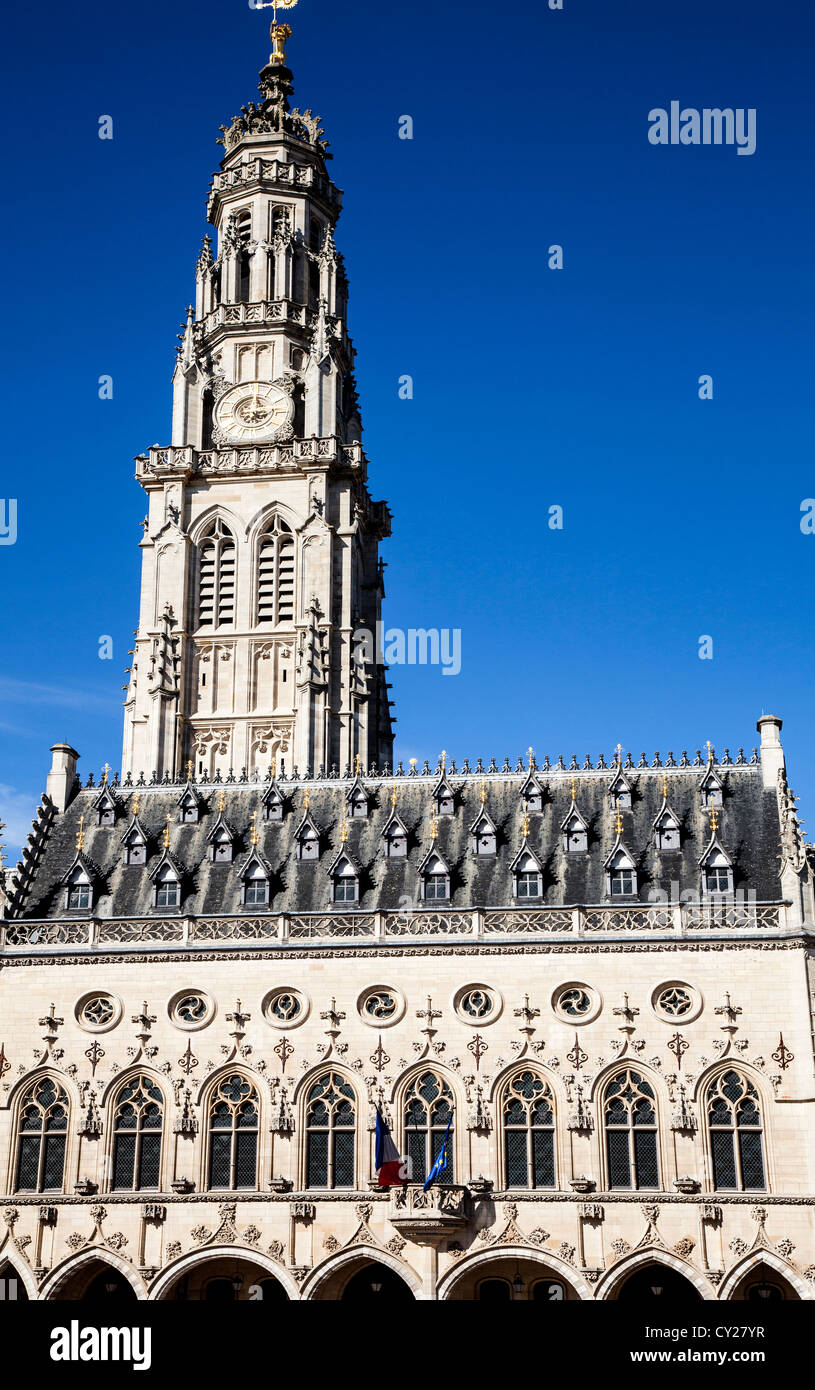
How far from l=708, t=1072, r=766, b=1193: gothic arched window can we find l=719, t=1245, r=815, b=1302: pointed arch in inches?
74.7

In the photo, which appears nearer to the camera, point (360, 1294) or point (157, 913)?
point (360, 1294)

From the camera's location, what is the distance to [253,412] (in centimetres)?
8469

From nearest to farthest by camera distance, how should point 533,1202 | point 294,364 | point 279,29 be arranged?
1. point 533,1202
2. point 294,364
3. point 279,29

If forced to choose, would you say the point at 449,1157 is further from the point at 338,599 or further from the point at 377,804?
the point at 338,599

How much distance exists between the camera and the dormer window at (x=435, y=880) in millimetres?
54031

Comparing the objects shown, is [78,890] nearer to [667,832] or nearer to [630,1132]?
[667,832]

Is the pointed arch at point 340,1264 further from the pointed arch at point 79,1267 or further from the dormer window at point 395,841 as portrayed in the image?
the dormer window at point 395,841

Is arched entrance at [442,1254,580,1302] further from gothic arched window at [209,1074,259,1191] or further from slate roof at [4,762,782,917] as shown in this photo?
slate roof at [4,762,782,917]

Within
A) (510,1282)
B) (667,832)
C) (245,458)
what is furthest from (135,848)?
(245,458)

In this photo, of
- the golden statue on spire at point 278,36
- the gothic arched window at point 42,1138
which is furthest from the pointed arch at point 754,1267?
the golden statue on spire at point 278,36

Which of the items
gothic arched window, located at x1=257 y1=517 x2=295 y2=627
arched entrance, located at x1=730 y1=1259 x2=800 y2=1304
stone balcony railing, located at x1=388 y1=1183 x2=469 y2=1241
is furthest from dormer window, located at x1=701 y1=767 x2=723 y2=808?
gothic arched window, located at x1=257 y1=517 x2=295 y2=627

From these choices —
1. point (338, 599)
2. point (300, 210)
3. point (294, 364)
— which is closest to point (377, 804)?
point (338, 599)

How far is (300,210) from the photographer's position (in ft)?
295

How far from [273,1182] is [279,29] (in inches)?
2890
